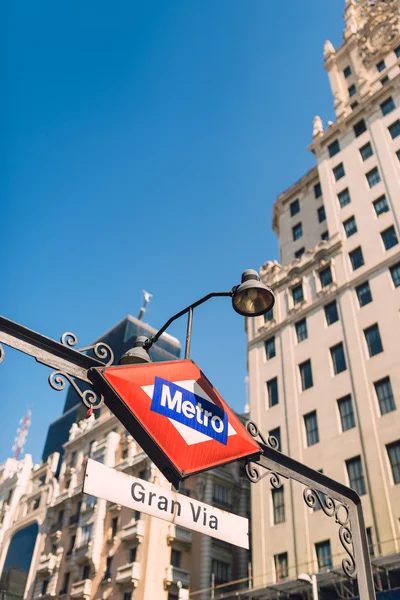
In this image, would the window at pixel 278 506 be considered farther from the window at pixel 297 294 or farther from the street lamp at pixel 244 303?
the street lamp at pixel 244 303

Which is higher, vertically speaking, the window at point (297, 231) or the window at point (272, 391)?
the window at point (297, 231)

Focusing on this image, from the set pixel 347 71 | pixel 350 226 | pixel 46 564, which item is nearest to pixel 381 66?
pixel 347 71

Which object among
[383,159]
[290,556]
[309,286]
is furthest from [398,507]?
[383,159]

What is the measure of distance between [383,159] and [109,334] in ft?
164

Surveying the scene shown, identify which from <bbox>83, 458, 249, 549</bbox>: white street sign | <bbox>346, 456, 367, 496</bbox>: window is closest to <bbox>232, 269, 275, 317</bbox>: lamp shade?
<bbox>83, 458, 249, 549</bbox>: white street sign

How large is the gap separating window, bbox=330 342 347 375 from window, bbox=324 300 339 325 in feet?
6.99

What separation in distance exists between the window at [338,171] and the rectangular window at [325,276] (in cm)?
887

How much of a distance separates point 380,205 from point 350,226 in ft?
8.58

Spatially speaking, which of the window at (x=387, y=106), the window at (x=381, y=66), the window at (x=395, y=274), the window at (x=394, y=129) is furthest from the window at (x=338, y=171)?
the window at (x=395, y=274)

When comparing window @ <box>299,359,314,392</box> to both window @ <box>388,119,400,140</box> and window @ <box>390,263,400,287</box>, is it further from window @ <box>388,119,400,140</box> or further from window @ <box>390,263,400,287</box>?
window @ <box>388,119,400,140</box>

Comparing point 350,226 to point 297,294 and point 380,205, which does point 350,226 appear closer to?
point 380,205

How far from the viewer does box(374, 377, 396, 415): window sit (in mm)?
27984

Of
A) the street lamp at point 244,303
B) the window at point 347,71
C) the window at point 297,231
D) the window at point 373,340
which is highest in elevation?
the window at point 347,71

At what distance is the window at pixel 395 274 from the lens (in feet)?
104
